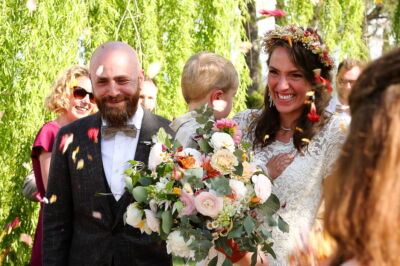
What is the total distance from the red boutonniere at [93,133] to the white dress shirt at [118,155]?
42mm

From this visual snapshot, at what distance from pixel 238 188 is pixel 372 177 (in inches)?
63.8

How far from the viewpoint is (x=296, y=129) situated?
3.40 meters

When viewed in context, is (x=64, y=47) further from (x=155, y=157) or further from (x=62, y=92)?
(x=155, y=157)

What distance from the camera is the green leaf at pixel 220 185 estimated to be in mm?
2982

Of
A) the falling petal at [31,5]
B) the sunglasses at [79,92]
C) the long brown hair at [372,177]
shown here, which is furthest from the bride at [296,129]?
the falling petal at [31,5]

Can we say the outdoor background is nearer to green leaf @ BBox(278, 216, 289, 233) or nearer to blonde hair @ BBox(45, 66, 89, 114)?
blonde hair @ BBox(45, 66, 89, 114)

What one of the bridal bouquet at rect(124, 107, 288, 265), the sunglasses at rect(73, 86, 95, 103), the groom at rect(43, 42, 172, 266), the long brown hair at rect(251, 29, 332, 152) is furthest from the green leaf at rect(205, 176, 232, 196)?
the sunglasses at rect(73, 86, 95, 103)

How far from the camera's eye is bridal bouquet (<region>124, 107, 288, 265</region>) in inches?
118

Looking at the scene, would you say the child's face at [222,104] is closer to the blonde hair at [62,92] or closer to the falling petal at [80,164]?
the falling petal at [80,164]

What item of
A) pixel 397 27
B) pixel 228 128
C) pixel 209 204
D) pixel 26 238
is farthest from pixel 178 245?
pixel 397 27

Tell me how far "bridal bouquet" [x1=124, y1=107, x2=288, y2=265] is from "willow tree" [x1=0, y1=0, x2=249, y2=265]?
357 cm

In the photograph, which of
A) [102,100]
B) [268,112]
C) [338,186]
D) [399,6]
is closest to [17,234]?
[102,100]

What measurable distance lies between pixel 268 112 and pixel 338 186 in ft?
6.87

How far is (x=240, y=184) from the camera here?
3039mm
